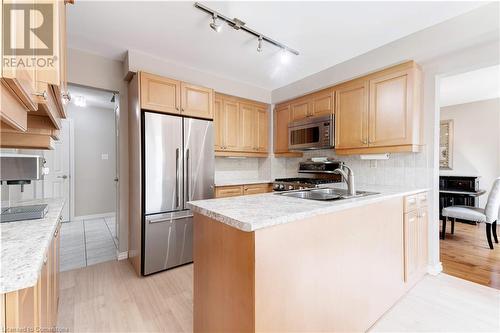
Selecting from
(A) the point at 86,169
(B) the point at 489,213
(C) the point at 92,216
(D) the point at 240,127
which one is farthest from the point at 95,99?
(B) the point at 489,213

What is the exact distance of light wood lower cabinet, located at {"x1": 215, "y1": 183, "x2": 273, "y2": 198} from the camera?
3284 mm

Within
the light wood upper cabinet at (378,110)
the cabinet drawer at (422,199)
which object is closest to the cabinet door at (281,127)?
the light wood upper cabinet at (378,110)

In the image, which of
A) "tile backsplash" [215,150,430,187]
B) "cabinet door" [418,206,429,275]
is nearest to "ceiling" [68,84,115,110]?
"tile backsplash" [215,150,430,187]

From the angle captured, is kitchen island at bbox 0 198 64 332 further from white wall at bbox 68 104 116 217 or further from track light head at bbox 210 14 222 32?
white wall at bbox 68 104 116 217

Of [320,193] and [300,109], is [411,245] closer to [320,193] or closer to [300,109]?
[320,193]

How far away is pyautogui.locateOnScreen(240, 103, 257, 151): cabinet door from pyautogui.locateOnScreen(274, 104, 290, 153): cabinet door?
42 cm

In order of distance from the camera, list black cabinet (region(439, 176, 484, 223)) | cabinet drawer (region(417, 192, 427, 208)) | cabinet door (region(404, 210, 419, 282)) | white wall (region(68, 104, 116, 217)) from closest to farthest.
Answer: cabinet door (region(404, 210, 419, 282)) < cabinet drawer (region(417, 192, 427, 208)) < black cabinet (region(439, 176, 484, 223)) < white wall (region(68, 104, 116, 217))

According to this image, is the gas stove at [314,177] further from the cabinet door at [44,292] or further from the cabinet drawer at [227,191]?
the cabinet door at [44,292]

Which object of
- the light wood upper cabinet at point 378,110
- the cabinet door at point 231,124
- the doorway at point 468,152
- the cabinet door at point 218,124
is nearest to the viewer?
the light wood upper cabinet at point 378,110

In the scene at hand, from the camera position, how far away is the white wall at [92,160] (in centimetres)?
481

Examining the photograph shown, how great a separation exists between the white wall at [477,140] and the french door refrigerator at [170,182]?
5.38m

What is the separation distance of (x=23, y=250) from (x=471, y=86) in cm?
573

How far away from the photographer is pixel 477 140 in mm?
4617

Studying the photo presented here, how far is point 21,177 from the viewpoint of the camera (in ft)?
4.79
